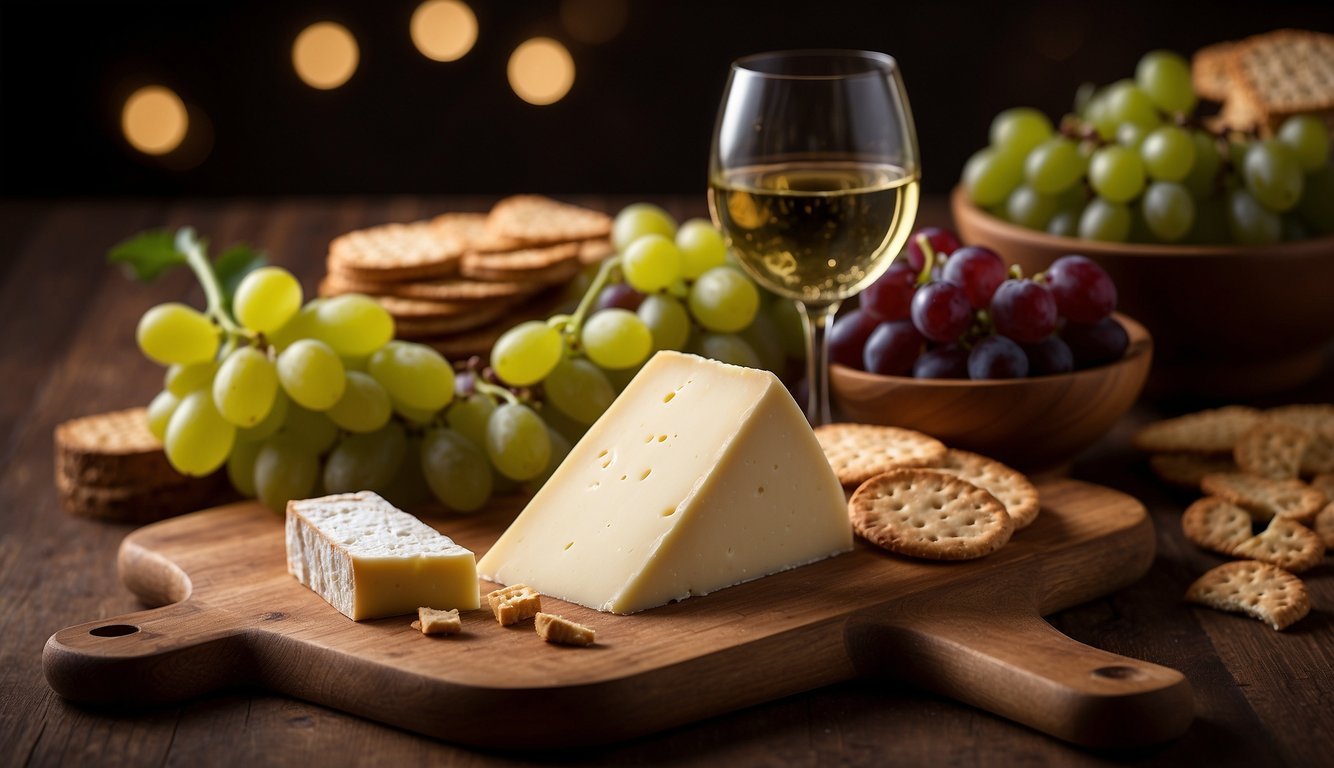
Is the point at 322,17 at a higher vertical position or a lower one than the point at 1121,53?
higher

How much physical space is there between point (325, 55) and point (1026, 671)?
274cm

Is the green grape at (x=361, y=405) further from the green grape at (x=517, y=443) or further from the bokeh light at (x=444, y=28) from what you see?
the bokeh light at (x=444, y=28)

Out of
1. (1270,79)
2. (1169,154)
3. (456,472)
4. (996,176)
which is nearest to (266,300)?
(456,472)

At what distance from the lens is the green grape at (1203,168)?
1.73 m

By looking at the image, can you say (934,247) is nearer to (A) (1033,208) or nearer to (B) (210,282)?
(A) (1033,208)

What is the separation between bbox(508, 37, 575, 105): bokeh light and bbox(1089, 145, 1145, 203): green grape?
6.29 feet

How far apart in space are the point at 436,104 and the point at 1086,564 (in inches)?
97.0

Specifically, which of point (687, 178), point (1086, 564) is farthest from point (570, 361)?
point (687, 178)

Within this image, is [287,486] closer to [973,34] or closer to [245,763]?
[245,763]

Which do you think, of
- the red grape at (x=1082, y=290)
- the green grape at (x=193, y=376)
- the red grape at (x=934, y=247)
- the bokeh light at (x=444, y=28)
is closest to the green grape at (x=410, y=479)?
the green grape at (x=193, y=376)

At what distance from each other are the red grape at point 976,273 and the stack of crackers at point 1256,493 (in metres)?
0.26

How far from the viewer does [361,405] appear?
1.41 metres

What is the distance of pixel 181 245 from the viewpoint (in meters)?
1.75

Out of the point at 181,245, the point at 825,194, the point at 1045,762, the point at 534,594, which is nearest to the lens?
the point at 1045,762
